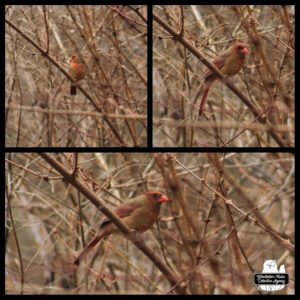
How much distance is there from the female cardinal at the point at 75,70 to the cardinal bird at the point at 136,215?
666 millimetres

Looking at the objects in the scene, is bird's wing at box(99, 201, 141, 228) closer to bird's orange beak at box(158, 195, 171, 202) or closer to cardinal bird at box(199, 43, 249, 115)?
bird's orange beak at box(158, 195, 171, 202)

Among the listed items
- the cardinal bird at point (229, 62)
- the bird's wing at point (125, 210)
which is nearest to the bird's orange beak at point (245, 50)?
the cardinal bird at point (229, 62)

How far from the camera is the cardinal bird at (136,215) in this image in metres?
4.57

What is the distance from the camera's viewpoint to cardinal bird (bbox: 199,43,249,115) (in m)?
4.55

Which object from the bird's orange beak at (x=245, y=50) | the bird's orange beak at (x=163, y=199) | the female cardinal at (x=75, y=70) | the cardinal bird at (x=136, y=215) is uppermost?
the bird's orange beak at (x=245, y=50)

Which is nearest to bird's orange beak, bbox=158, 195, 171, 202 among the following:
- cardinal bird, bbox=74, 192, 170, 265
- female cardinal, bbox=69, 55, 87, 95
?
cardinal bird, bbox=74, 192, 170, 265

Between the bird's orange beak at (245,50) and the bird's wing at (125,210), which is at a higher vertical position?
the bird's orange beak at (245,50)

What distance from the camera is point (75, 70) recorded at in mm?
4637

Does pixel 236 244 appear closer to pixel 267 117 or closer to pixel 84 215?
pixel 267 117

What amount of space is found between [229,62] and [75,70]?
803mm

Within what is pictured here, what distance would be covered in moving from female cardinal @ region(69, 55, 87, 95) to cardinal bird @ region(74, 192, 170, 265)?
0.67 meters

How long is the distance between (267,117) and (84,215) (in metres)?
1.33

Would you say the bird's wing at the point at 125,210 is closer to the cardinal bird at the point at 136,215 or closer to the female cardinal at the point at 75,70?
the cardinal bird at the point at 136,215
